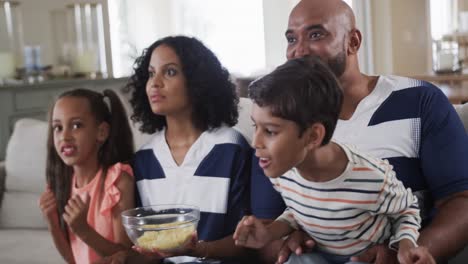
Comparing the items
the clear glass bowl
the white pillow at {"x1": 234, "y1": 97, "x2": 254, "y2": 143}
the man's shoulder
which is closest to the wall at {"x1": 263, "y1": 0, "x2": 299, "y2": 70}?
the white pillow at {"x1": 234, "y1": 97, "x2": 254, "y2": 143}

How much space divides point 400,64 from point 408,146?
5470mm

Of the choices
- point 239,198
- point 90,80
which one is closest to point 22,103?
point 90,80

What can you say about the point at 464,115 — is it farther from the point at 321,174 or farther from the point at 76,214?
the point at 76,214

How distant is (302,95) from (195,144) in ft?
1.97

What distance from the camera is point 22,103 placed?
486 cm

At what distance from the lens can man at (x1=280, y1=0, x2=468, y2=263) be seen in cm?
155

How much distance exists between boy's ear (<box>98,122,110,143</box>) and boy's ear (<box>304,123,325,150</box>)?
32.4 inches

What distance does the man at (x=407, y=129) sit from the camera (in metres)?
1.55

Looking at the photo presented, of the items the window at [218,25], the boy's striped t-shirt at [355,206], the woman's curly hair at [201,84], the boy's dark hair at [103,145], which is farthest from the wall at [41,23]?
the boy's striped t-shirt at [355,206]

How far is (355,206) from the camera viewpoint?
4.40 ft

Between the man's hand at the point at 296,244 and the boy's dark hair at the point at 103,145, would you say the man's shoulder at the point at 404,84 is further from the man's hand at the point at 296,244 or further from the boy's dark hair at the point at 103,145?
the boy's dark hair at the point at 103,145

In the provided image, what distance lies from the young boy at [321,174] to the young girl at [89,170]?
0.56 m

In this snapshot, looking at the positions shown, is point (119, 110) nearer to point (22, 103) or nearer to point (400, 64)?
point (22, 103)

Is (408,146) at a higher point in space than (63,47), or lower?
lower
